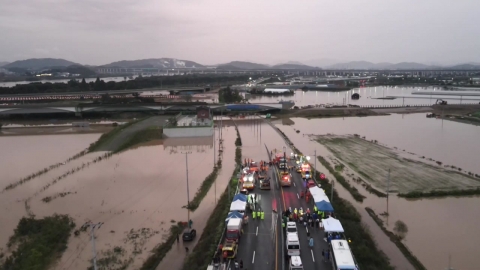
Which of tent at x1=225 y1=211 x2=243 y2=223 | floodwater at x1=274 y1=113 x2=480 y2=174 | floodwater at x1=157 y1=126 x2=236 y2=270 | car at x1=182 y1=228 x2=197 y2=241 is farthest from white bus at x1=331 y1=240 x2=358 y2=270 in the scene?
floodwater at x1=274 y1=113 x2=480 y2=174

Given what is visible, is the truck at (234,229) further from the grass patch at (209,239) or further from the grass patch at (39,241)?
the grass patch at (39,241)

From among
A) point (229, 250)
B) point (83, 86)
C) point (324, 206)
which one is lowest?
point (229, 250)

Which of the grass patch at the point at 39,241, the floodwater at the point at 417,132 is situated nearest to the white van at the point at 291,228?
the grass patch at the point at 39,241

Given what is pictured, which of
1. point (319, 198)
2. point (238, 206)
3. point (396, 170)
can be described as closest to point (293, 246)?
point (238, 206)

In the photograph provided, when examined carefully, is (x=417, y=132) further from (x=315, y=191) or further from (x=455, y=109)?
(x=315, y=191)

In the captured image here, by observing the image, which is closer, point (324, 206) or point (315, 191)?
point (324, 206)

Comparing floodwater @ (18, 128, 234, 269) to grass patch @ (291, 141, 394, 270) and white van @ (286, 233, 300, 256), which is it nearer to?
white van @ (286, 233, 300, 256)
